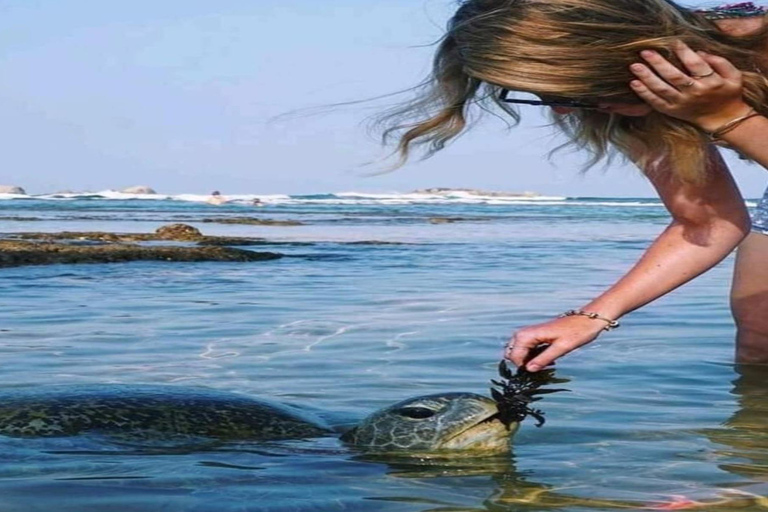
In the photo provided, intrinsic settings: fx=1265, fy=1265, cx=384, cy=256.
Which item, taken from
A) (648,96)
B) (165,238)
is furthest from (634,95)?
(165,238)

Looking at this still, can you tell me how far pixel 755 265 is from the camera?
5.39m

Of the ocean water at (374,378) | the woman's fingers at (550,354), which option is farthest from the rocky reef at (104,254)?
the woman's fingers at (550,354)

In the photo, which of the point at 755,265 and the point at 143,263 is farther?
the point at 143,263

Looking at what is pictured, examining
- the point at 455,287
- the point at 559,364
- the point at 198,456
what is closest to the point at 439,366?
the point at 559,364

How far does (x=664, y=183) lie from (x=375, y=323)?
391 centimetres

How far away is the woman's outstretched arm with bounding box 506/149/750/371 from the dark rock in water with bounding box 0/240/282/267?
32.1 ft

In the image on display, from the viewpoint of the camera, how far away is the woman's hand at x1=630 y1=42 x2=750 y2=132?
317cm

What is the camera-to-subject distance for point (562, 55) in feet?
10.3

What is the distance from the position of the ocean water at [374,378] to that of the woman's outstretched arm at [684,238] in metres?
0.50

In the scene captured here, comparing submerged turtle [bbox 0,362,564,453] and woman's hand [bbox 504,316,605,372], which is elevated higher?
woman's hand [bbox 504,316,605,372]

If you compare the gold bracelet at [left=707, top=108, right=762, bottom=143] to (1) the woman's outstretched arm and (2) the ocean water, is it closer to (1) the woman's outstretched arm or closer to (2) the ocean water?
(1) the woman's outstretched arm

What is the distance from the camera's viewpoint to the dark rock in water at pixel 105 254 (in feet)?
43.4

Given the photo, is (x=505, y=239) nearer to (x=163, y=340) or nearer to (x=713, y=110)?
(x=163, y=340)

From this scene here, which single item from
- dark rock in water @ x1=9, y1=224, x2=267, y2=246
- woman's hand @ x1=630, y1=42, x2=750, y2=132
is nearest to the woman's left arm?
woman's hand @ x1=630, y1=42, x2=750, y2=132
